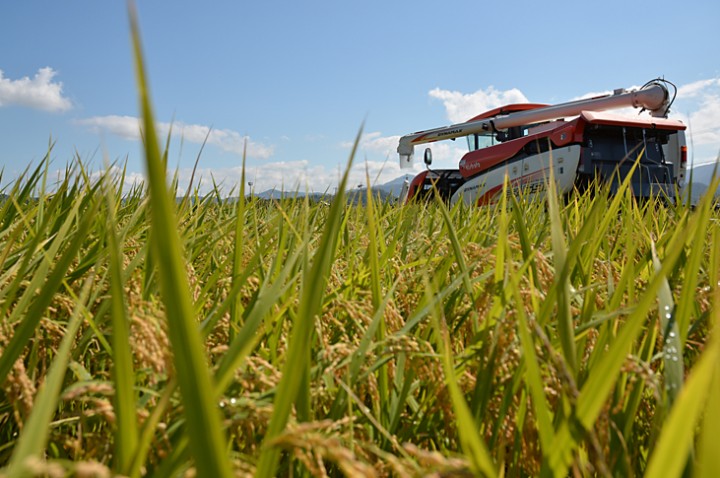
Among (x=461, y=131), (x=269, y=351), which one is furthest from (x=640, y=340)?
(x=461, y=131)

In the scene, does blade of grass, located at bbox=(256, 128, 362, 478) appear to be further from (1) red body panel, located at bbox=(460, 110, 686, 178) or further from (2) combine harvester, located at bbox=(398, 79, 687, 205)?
(1) red body panel, located at bbox=(460, 110, 686, 178)

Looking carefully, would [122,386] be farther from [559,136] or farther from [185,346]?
[559,136]

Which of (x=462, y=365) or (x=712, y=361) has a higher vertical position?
(x=712, y=361)

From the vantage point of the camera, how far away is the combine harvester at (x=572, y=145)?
22.0ft

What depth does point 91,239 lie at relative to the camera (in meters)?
1.24

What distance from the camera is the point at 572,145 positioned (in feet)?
22.1

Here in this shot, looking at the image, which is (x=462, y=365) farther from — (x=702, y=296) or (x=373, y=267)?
(x=702, y=296)

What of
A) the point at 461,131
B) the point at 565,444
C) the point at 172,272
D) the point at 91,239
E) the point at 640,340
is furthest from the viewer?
the point at 461,131

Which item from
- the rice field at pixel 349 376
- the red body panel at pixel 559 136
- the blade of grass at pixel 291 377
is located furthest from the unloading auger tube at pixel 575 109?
the blade of grass at pixel 291 377

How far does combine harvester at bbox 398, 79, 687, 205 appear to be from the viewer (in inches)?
264

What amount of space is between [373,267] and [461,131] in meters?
9.13

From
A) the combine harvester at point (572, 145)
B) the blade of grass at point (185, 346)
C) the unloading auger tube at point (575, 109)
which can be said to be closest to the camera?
the blade of grass at point (185, 346)

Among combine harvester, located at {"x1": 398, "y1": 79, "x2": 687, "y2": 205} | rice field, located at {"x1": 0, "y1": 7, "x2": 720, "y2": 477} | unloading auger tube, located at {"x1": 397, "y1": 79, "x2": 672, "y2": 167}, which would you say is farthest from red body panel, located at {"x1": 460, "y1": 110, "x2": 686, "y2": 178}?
rice field, located at {"x1": 0, "y1": 7, "x2": 720, "y2": 477}

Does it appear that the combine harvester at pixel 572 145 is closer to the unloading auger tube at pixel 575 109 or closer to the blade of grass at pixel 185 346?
the unloading auger tube at pixel 575 109
